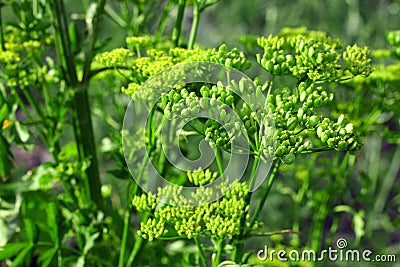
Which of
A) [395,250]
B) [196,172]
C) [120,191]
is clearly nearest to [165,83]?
[196,172]

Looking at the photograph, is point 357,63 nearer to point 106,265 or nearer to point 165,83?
point 165,83

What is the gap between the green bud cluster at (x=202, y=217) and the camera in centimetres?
55

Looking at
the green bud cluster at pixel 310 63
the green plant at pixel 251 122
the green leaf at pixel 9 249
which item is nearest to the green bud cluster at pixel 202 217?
the green plant at pixel 251 122

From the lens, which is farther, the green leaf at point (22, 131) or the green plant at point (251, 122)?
the green leaf at point (22, 131)

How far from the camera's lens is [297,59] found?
563 mm

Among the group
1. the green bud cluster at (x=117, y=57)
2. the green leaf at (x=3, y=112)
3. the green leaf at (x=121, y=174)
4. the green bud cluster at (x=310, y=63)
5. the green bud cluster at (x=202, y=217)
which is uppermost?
the green bud cluster at (x=117, y=57)

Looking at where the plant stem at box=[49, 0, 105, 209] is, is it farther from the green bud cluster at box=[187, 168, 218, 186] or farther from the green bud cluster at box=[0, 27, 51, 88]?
the green bud cluster at box=[187, 168, 218, 186]

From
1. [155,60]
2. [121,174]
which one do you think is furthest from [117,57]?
[121,174]

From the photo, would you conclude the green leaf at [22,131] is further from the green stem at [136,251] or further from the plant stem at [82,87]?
the green stem at [136,251]

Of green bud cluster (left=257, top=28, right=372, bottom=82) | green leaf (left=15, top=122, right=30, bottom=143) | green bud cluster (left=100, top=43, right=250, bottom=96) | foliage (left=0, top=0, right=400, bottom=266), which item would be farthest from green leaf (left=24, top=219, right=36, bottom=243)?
green bud cluster (left=257, top=28, right=372, bottom=82)

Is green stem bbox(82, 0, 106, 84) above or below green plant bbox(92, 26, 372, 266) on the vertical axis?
above

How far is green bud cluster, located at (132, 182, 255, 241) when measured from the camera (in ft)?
1.81

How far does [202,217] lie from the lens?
22.3 inches

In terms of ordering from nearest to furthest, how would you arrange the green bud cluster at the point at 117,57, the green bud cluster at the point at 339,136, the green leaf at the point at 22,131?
the green bud cluster at the point at 339,136
the green bud cluster at the point at 117,57
the green leaf at the point at 22,131
